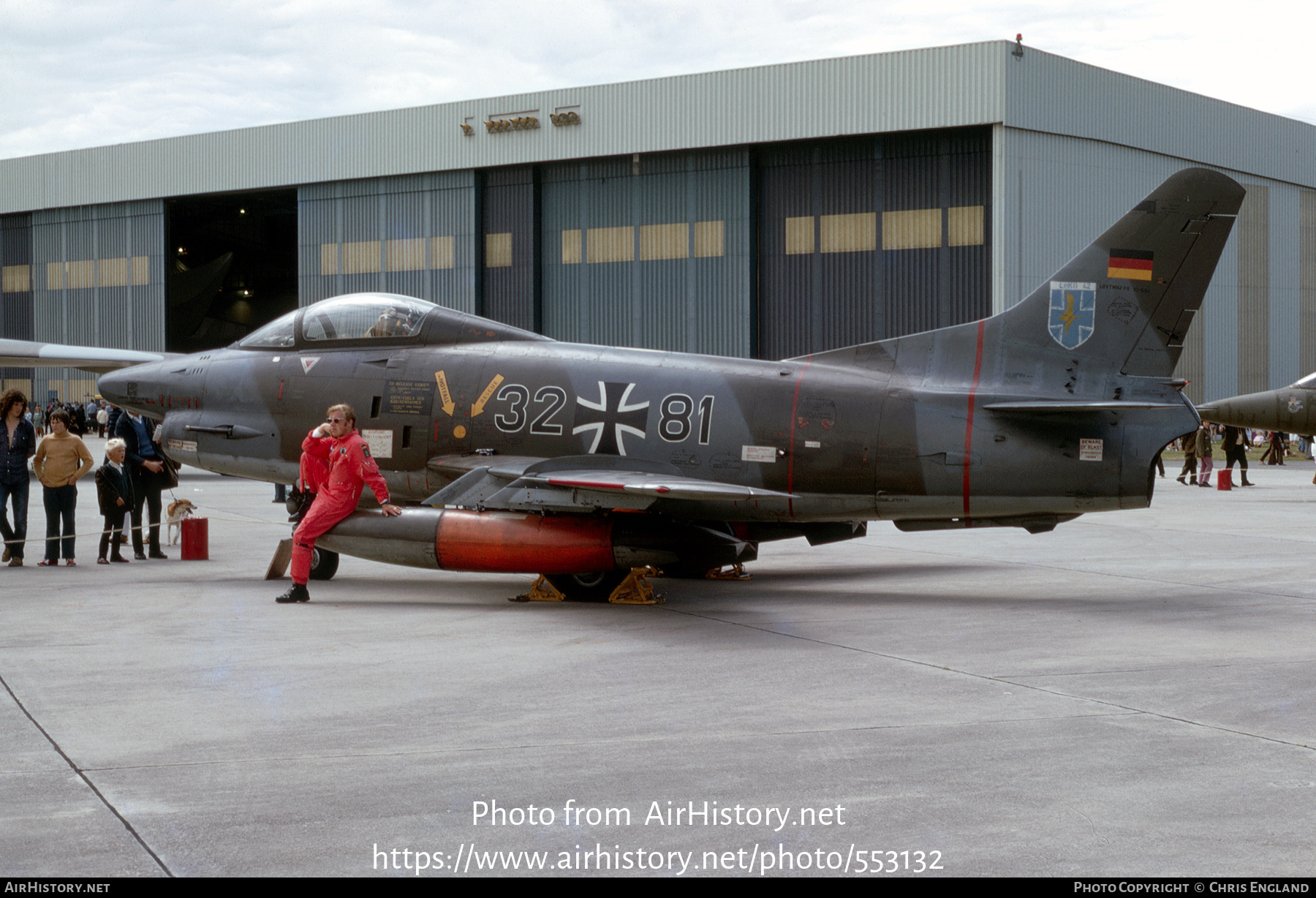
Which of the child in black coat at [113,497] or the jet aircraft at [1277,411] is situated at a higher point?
the jet aircraft at [1277,411]

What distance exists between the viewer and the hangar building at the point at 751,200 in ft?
131

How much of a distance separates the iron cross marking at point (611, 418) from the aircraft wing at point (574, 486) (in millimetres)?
126

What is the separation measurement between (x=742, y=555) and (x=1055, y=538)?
7264 millimetres

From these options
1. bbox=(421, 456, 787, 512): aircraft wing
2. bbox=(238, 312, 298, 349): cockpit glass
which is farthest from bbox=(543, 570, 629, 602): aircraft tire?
bbox=(238, 312, 298, 349): cockpit glass

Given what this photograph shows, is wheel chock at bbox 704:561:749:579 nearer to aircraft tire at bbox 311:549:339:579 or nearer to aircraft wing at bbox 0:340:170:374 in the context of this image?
aircraft tire at bbox 311:549:339:579

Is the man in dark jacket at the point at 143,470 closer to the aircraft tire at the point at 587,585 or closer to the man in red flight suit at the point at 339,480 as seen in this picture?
the man in red flight suit at the point at 339,480

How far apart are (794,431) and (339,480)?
417cm

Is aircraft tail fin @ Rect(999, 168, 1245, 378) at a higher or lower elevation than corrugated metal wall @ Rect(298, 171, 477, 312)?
lower

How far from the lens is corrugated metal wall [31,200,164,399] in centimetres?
5447

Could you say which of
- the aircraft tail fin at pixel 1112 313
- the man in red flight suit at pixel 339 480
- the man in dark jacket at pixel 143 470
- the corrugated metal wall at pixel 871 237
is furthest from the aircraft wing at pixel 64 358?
the aircraft tail fin at pixel 1112 313

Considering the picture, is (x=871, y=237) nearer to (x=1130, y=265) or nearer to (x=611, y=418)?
(x=1130, y=265)

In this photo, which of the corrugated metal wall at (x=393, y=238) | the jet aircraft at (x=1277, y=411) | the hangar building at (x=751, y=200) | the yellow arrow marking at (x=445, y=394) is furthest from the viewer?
the corrugated metal wall at (x=393, y=238)

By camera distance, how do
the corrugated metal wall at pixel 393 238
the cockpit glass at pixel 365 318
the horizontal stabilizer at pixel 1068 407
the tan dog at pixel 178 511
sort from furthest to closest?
the corrugated metal wall at pixel 393 238 < the tan dog at pixel 178 511 < the cockpit glass at pixel 365 318 < the horizontal stabilizer at pixel 1068 407

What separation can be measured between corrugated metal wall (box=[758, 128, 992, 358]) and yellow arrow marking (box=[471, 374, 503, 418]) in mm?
30415
